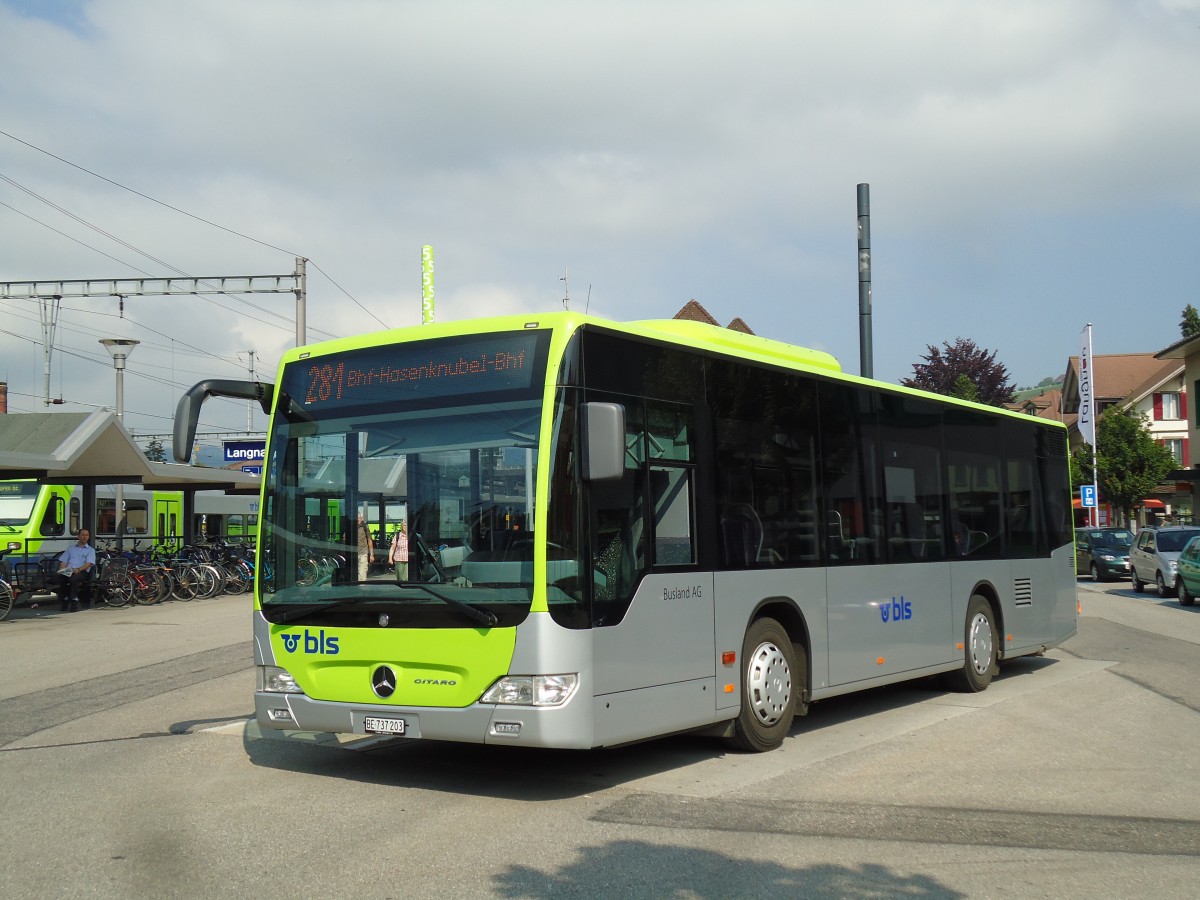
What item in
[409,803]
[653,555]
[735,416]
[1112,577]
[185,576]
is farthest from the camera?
[1112,577]

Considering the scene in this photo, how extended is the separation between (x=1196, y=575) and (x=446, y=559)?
22.5 m

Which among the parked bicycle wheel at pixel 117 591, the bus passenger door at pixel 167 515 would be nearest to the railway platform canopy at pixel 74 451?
the parked bicycle wheel at pixel 117 591

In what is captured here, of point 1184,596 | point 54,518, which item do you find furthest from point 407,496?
point 54,518

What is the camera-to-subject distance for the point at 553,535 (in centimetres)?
697

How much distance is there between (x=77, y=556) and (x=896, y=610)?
1994 cm

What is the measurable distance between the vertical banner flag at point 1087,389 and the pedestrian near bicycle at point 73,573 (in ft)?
115

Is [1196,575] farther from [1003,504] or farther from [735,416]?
[735,416]

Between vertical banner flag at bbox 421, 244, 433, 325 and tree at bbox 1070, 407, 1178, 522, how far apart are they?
30883mm

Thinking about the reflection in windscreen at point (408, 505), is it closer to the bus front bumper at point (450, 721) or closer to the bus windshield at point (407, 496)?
the bus windshield at point (407, 496)

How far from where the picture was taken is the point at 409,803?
7.17m

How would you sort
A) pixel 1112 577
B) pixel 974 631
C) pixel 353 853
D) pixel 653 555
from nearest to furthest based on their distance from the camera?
1. pixel 353 853
2. pixel 653 555
3. pixel 974 631
4. pixel 1112 577

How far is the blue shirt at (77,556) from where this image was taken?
A: 2514 centimetres

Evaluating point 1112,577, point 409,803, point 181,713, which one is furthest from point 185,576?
point 1112,577

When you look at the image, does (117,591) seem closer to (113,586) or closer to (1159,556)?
(113,586)
